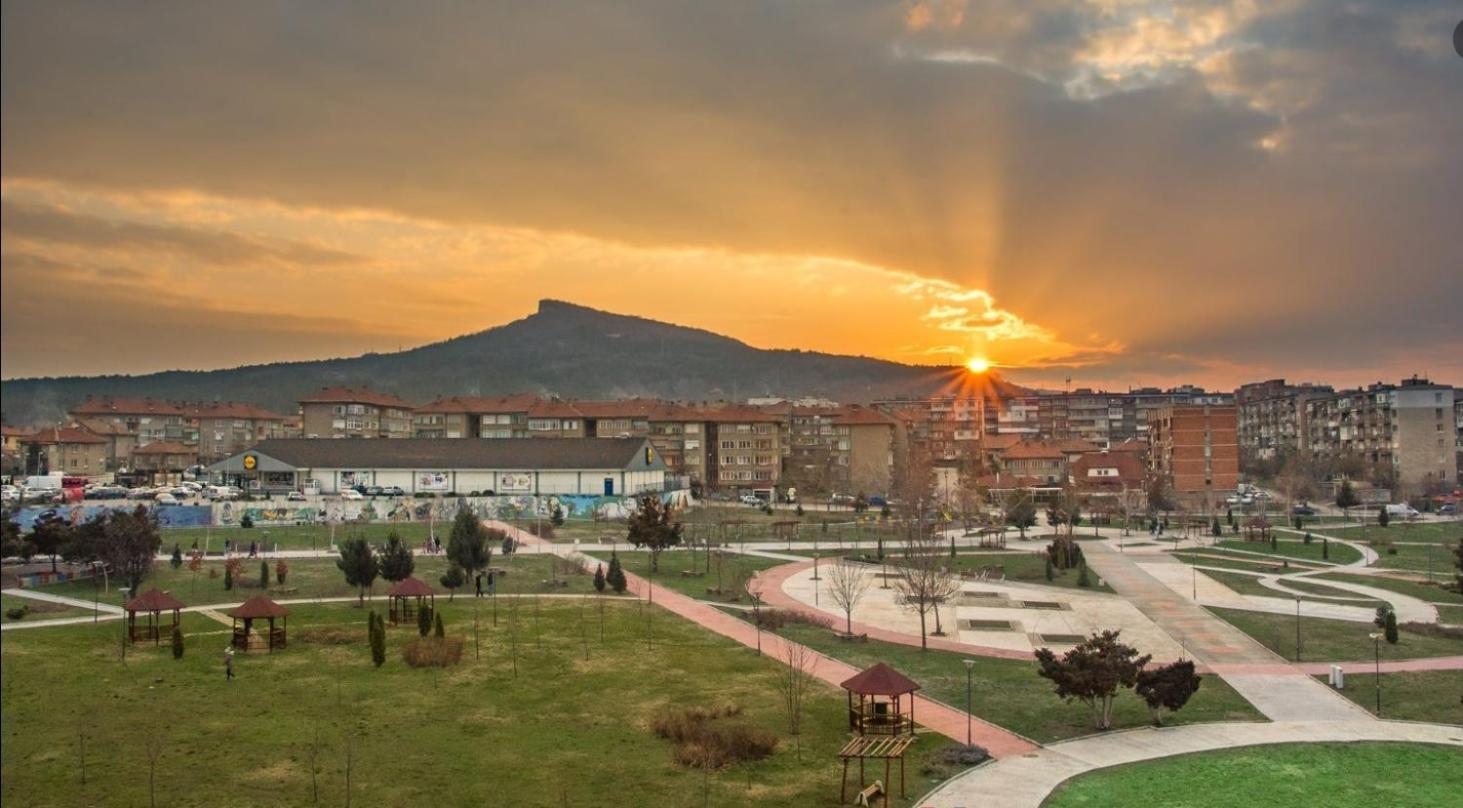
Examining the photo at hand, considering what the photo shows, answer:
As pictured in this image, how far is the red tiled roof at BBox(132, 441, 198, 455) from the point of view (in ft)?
385

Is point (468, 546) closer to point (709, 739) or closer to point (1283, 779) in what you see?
point (709, 739)

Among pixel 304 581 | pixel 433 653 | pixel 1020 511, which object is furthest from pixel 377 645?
pixel 1020 511

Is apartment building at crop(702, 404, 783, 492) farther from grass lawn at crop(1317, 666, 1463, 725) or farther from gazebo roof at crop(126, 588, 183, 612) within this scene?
grass lawn at crop(1317, 666, 1463, 725)

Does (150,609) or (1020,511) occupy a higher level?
(1020,511)

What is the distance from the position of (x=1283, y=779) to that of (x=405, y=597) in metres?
28.3

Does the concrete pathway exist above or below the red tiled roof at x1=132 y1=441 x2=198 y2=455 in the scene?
below

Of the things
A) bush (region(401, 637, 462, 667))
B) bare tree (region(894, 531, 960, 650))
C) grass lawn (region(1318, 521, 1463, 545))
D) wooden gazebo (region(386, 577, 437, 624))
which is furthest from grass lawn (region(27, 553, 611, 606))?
grass lawn (region(1318, 521, 1463, 545))

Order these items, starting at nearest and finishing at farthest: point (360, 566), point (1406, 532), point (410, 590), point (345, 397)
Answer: point (410, 590) < point (360, 566) < point (1406, 532) < point (345, 397)

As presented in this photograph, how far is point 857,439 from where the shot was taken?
121 meters

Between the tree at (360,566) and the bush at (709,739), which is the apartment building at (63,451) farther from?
the bush at (709,739)

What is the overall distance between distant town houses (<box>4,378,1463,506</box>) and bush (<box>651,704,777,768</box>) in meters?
73.3

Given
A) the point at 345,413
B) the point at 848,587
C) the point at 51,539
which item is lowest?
the point at 848,587

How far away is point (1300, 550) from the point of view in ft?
201

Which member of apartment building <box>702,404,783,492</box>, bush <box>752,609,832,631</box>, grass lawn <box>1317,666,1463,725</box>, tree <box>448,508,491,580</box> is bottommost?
grass lawn <box>1317,666,1463,725</box>
